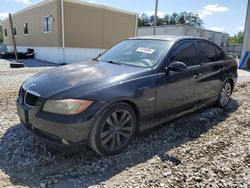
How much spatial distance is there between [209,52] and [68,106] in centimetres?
334

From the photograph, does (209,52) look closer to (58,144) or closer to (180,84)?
(180,84)

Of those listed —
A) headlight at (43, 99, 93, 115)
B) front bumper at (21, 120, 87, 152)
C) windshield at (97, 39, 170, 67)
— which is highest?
windshield at (97, 39, 170, 67)

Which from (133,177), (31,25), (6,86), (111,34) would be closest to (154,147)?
(133,177)

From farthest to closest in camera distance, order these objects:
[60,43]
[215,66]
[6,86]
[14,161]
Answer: [60,43] → [6,86] → [215,66] → [14,161]

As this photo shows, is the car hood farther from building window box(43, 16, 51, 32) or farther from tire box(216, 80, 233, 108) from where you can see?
building window box(43, 16, 51, 32)

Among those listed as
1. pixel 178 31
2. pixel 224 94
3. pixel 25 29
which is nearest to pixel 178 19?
pixel 178 31

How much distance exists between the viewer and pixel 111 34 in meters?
Result: 18.9

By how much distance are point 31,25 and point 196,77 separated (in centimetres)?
1897

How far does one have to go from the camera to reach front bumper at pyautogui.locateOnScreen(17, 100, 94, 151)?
2664mm

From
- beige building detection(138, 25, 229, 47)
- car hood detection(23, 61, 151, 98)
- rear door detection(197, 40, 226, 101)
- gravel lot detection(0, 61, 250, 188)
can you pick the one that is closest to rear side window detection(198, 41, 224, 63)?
rear door detection(197, 40, 226, 101)

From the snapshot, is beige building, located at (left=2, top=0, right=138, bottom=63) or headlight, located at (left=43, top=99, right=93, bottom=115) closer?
headlight, located at (left=43, top=99, right=93, bottom=115)

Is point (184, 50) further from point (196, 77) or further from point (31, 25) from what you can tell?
point (31, 25)

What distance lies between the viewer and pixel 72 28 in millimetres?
16172

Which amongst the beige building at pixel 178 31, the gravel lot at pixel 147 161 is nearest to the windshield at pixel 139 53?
the gravel lot at pixel 147 161
